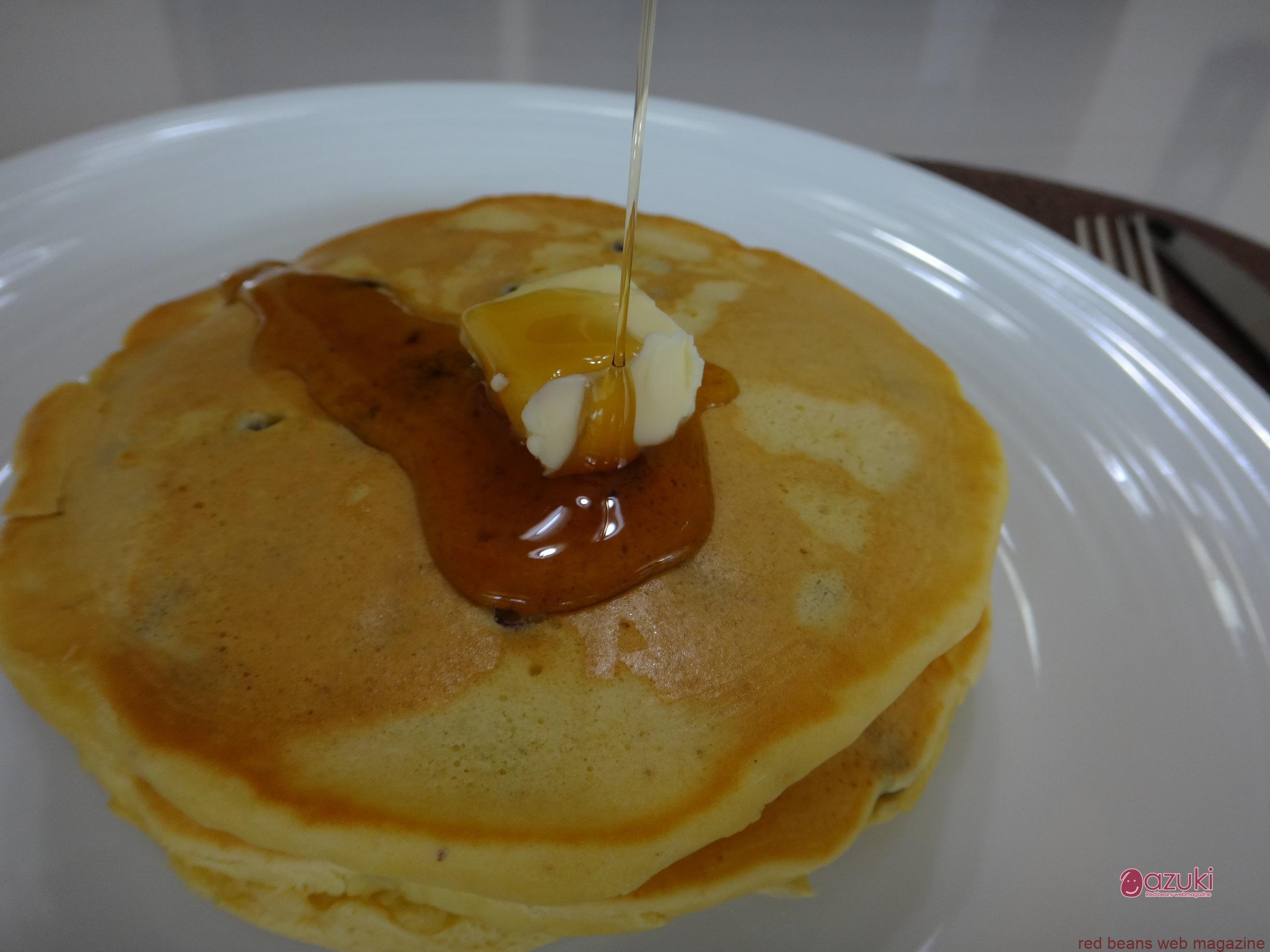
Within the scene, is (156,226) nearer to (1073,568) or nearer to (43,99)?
(43,99)

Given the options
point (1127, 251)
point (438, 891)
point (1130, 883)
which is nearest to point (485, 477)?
point (438, 891)

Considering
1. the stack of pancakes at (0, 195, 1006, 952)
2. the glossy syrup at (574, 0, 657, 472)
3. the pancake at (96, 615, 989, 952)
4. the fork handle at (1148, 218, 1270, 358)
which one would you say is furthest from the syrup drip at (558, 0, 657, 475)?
the fork handle at (1148, 218, 1270, 358)

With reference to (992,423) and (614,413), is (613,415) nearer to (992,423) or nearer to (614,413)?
(614,413)

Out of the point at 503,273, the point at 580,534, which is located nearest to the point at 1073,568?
the point at 580,534

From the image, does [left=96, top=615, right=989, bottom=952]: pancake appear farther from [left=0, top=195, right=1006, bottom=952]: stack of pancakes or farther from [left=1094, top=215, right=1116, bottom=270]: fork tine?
[left=1094, top=215, right=1116, bottom=270]: fork tine
